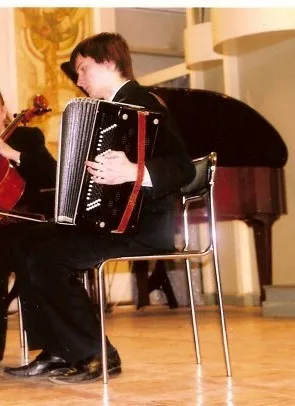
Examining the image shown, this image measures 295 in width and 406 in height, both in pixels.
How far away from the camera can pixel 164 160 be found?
224 cm

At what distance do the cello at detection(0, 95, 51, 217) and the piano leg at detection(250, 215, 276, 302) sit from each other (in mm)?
2037

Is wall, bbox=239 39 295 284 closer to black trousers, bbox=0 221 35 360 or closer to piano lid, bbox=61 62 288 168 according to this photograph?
piano lid, bbox=61 62 288 168

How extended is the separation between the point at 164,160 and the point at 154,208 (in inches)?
6.2

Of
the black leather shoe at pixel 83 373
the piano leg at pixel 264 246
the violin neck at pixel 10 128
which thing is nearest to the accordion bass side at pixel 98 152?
the black leather shoe at pixel 83 373

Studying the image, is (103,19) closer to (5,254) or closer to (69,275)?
(5,254)

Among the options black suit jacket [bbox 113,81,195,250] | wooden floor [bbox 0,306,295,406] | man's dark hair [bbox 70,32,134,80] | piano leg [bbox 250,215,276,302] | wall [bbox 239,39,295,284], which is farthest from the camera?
wall [bbox 239,39,295,284]

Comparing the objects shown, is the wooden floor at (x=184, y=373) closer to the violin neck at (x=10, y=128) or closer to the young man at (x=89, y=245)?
the young man at (x=89, y=245)

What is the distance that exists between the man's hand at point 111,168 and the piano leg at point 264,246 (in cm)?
238

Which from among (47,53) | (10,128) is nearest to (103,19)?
(47,53)

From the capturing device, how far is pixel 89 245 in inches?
89.7

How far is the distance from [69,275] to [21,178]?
0.48 m

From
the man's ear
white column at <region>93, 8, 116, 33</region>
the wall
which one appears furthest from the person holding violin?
white column at <region>93, 8, 116, 33</region>

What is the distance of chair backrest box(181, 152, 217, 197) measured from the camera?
2311 millimetres

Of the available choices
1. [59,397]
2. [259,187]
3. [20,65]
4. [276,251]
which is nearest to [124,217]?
[59,397]
